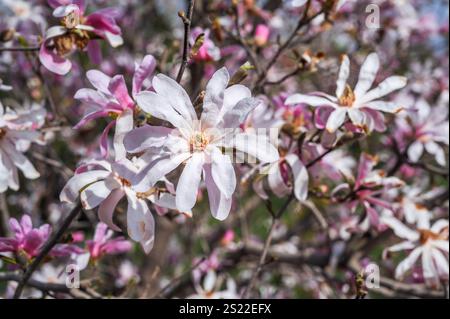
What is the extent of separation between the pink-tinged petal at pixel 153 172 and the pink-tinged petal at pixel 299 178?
15.3 inches

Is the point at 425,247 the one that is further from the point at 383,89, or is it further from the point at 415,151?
the point at 383,89

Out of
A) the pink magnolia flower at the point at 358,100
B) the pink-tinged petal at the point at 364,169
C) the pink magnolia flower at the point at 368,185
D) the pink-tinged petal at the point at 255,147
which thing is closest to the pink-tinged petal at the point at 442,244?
the pink magnolia flower at the point at 368,185

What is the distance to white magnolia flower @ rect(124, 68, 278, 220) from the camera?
827mm

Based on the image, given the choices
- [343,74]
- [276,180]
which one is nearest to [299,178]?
[276,180]

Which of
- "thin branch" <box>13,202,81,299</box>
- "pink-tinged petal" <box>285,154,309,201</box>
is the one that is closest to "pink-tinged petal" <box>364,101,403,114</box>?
"pink-tinged petal" <box>285,154,309,201</box>

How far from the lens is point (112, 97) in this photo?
0.95 m

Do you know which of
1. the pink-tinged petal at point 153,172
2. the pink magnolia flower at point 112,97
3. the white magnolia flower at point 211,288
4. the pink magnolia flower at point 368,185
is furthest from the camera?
the white magnolia flower at point 211,288

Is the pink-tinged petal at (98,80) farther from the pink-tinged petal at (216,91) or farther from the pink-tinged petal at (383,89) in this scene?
the pink-tinged petal at (383,89)

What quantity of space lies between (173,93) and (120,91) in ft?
0.43

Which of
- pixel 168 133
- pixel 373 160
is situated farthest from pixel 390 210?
pixel 168 133

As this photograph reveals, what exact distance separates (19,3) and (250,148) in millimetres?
1683

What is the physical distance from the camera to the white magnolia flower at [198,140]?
2.71 ft

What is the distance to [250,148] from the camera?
854 millimetres
